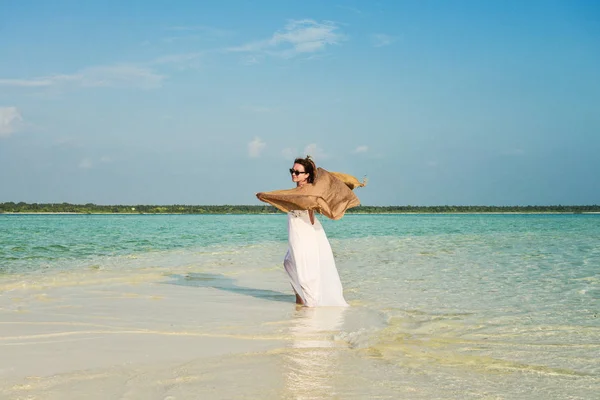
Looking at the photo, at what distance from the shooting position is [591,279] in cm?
1155

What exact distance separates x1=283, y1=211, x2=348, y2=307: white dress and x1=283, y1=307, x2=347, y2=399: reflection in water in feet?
1.61

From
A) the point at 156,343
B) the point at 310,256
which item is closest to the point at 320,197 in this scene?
the point at 310,256

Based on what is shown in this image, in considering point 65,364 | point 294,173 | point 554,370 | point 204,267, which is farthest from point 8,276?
point 554,370

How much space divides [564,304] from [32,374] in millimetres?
6979

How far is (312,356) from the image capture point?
5.29 meters

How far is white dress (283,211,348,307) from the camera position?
8.29 metres

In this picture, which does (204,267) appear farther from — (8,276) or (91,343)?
(91,343)

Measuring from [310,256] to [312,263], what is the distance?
99 millimetres

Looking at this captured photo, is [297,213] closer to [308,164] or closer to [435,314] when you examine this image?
[308,164]

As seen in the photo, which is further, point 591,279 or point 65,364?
point 591,279

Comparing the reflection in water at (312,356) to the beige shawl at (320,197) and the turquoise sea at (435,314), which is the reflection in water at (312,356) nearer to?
the turquoise sea at (435,314)

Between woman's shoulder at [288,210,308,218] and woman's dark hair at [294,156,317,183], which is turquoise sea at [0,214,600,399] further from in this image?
woman's dark hair at [294,156,317,183]

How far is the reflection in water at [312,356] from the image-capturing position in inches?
169

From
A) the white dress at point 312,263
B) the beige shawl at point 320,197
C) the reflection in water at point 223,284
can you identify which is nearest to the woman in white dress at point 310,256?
the white dress at point 312,263
